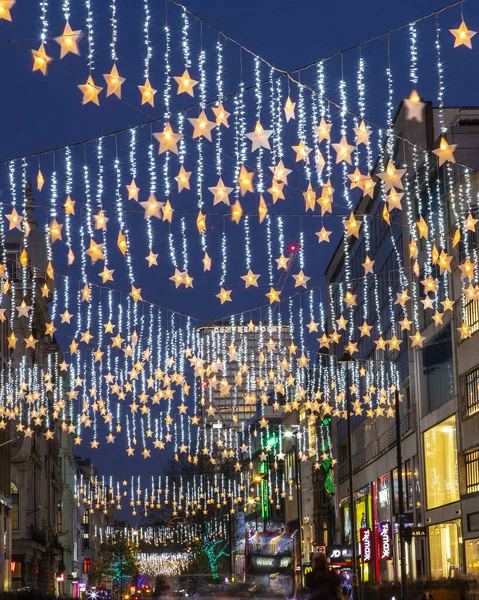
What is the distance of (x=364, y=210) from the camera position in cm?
6056

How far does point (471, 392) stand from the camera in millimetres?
40719

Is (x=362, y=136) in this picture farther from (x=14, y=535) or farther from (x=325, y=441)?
(x=325, y=441)

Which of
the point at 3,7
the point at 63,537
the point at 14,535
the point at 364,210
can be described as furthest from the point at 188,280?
the point at 63,537

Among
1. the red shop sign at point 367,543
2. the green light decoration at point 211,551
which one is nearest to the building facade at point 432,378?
the red shop sign at point 367,543

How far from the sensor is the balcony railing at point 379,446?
2008 inches

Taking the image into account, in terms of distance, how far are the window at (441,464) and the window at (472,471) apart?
129cm

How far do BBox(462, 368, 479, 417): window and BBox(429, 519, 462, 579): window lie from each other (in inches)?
176

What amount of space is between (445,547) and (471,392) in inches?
310

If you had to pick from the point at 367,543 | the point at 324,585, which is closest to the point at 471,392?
the point at 367,543

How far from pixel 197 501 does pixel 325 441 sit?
19803mm

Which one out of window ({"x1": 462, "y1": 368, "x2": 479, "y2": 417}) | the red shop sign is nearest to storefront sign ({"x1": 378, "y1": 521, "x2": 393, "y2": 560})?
the red shop sign

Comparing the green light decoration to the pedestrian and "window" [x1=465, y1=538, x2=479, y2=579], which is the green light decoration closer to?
"window" [x1=465, y1=538, x2=479, y2=579]

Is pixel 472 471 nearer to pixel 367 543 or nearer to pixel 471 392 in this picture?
pixel 471 392

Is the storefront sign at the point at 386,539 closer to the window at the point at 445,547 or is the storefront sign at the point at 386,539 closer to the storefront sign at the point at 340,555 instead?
the window at the point at 445,547
